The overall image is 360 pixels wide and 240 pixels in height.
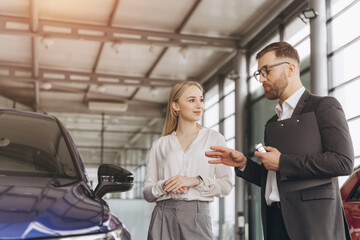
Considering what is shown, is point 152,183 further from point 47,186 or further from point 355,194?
point 355,194

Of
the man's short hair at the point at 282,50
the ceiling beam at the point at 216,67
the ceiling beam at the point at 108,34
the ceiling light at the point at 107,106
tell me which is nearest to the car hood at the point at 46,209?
the man's short hair at the point at 282,50

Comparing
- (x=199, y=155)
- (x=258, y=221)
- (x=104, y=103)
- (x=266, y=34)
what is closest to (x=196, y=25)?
(x=266, y=34)

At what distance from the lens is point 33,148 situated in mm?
2641

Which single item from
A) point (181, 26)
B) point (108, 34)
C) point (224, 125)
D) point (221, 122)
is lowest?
point (224, 125)

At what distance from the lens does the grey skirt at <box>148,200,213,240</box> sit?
272 centimetres

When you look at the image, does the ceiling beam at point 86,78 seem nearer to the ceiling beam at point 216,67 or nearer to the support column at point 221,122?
the ceiling beam at point 216,67

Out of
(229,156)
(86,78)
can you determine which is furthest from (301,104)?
(86,78)

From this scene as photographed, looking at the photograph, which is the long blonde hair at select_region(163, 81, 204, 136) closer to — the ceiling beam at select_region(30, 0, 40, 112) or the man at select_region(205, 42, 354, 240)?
the man at select_region(205, 42, 354, 240)

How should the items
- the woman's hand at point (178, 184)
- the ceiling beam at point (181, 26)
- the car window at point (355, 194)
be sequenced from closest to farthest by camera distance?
the woman's hand at point (178, 184), the car window at point (355, 194), the ceiling beam at point (181, 26)

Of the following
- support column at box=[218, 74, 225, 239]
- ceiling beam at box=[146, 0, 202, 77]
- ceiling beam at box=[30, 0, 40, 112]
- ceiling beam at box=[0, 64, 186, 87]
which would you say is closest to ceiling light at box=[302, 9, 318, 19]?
ceiling beam at box=[146, 0, 202, 77]

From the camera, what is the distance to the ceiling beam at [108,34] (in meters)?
13.2

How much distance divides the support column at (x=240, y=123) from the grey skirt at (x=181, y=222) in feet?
38.9

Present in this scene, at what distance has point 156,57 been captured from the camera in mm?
16562

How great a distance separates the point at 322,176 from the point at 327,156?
9 cm
